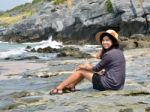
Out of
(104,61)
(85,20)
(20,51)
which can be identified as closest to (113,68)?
(104,61)

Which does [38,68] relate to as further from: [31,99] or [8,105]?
[8,105]

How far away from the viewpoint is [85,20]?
5275 centimetres

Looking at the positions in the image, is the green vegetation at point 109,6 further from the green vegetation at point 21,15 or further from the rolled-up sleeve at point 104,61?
the rolled-up sleeve at point 104,61

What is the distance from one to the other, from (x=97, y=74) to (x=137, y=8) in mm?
37703

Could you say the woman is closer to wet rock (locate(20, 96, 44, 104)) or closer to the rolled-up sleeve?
the rolled-up sleeve

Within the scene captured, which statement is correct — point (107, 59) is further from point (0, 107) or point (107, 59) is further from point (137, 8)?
point (137, 8)

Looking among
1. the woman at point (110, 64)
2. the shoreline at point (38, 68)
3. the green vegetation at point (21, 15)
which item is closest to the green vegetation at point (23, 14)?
the green vegetation at point (21, 15)

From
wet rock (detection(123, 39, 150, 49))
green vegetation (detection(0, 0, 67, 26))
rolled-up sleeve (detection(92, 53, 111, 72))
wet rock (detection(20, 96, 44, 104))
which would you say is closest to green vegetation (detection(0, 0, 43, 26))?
green vegetation (detection(0, 0, 67, 26))

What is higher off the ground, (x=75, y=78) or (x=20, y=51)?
(x=75, y=78)

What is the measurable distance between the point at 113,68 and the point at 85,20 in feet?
140

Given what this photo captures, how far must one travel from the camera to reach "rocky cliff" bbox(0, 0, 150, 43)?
4734 centimetres

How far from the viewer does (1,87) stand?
15.6m

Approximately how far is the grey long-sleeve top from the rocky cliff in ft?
118

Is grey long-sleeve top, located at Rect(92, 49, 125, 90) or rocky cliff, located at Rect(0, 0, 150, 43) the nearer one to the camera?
grey long-sleeve top, located at Rect(92, 49, 125, 90)
